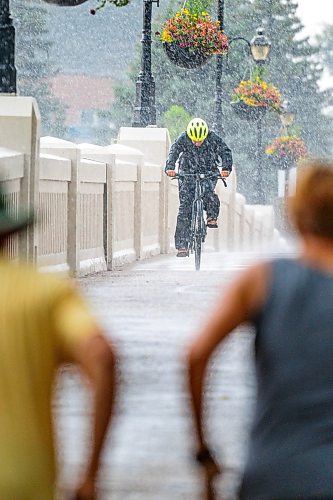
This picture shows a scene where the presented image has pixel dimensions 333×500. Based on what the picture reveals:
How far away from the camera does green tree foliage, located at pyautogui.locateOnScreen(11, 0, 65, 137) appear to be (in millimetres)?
99062

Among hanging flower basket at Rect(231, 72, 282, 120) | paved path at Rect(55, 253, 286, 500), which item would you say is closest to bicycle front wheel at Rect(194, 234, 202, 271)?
paved path at Rect(55, 253, 286, 500)

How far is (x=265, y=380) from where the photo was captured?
366 cm

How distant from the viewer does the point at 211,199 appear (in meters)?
20.9

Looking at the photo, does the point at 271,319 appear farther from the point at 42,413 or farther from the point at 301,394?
the point at 42,413

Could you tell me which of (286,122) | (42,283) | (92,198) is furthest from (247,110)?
(42,283)

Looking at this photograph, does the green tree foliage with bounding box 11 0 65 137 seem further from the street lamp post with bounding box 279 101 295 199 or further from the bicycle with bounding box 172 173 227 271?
the bicycle with bounding box 172 173 227 271

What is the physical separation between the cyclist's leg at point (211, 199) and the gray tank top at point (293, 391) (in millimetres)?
17134

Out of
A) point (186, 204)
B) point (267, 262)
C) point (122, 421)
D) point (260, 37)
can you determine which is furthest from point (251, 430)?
point (260, 37)

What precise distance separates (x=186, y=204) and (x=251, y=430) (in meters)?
17.5

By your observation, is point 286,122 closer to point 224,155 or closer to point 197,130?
point 224,155

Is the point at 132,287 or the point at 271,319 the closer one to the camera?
the point at 271,319

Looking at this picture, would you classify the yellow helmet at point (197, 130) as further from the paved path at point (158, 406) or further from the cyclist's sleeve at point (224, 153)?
the paved path at point (158, 406)

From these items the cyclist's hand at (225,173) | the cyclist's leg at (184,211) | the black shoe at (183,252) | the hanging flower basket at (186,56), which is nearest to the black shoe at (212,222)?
the cyclist's leg at (184,211)

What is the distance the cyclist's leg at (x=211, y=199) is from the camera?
2083cm
